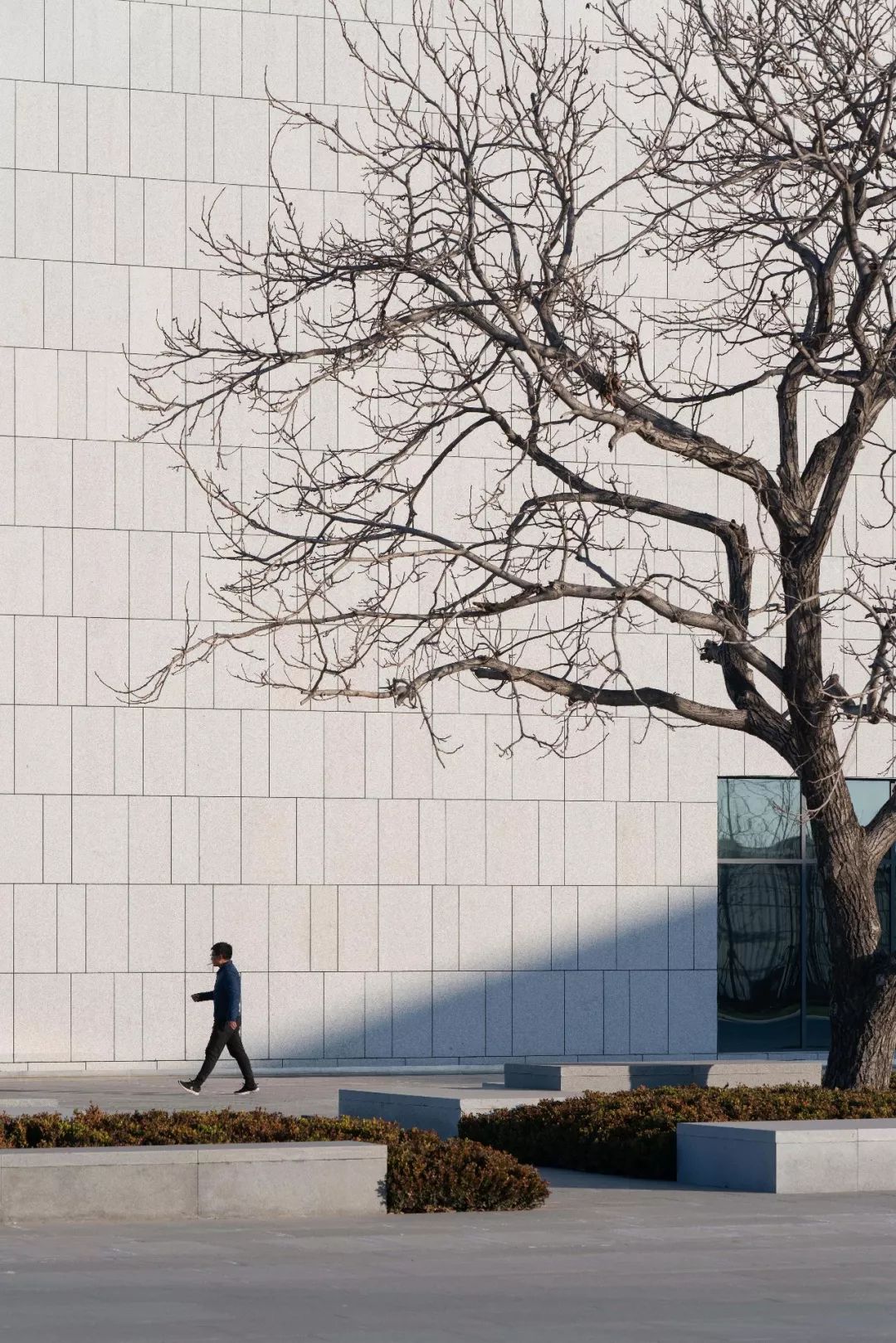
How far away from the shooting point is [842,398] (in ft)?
89.6

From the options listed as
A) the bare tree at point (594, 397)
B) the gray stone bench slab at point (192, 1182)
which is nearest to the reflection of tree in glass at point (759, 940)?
the bare tree at point (594, 397)

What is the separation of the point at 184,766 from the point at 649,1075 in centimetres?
829

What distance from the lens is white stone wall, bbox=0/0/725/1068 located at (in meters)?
24.0

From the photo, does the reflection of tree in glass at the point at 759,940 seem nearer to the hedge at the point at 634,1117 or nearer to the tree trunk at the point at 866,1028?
the tree trunk at the point at 866,1028

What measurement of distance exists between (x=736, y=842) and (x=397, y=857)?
15.5 feet

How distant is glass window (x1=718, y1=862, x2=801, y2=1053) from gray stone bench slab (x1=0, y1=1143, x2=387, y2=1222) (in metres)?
15.3

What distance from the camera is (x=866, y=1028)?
1583 cm

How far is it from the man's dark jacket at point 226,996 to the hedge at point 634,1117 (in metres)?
5.48

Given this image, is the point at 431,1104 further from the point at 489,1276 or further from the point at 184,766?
the point at 184,766

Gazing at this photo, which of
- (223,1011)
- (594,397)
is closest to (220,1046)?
(223,1011)

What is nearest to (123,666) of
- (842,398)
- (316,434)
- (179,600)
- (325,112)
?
(179,600)

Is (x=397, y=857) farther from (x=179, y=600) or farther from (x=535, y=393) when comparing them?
(x=535, y=393)

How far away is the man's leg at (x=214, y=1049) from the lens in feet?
65.5

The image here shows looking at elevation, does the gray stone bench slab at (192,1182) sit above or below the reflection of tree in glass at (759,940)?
below
